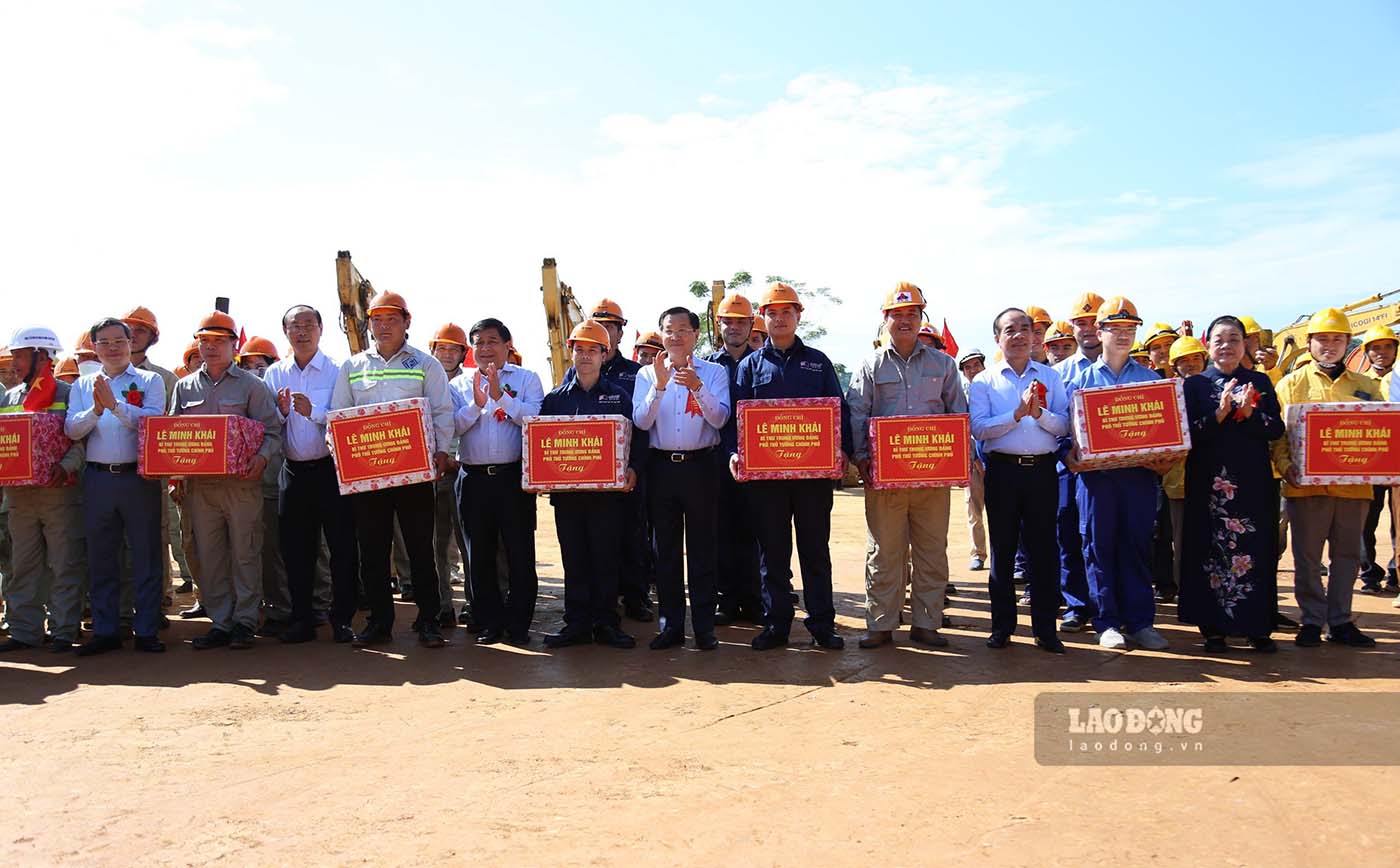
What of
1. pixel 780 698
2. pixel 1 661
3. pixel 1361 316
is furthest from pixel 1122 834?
pixel 1361 316

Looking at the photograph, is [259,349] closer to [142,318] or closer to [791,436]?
[142,318]

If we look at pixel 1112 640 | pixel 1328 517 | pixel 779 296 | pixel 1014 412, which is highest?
pixel 779 296

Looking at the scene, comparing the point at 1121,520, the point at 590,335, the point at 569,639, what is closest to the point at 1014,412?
the point at 1121,520

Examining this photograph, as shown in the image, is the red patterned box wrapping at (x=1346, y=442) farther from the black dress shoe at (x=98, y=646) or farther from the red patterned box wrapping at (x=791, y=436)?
the black dress shoe at (x=98, y=646)

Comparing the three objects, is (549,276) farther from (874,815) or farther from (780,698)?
(874,815)

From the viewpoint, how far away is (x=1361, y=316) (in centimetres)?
2141

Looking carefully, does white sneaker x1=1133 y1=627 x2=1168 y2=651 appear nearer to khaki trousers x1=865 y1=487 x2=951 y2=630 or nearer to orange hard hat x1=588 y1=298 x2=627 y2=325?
khaki trousers x1=865 y1=487 x2=951 y2=630

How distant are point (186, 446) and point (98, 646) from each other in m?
1.64

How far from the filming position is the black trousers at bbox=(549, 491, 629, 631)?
7059mm

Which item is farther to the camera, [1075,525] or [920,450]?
[1075,525]

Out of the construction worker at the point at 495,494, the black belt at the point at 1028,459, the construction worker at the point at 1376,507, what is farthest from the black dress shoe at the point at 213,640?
the construction worker at the point at 1376,507

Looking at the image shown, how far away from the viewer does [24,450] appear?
23.2 ft

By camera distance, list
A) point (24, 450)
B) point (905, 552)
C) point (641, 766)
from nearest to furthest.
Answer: point (641, 766)
point (905, 552)
point (24, 450)

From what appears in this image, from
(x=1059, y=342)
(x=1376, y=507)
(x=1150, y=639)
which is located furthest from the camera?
(x=1059, y=342)
